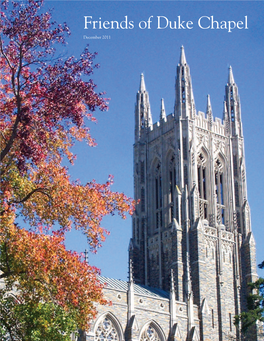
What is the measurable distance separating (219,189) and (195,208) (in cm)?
519

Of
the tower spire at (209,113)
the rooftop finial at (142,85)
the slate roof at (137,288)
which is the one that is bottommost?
the slate roof at (137,288)

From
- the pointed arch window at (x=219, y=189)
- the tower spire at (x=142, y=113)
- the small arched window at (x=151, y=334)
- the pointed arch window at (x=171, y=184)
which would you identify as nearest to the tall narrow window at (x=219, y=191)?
the pointed arch window at (x=219, y=189)

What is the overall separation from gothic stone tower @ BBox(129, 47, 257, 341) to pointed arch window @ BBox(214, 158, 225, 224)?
0.26 feet

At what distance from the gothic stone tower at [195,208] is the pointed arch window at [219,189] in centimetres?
8

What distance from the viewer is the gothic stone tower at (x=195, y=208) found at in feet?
154

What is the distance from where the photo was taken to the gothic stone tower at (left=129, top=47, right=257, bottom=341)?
46844mm

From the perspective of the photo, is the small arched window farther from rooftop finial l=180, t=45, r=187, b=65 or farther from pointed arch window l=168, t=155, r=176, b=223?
rooftop finial l=180, t=45, r=187, b=65

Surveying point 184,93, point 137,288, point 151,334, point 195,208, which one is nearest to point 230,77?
point 184,93

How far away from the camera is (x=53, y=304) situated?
1831 centimetres

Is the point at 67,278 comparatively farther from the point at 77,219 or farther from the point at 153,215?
the point at 153,215

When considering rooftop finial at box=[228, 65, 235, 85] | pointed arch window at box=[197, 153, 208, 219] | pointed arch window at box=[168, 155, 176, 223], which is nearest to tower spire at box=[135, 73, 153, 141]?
pointed arch window at box=[168, 155, 176, 223]

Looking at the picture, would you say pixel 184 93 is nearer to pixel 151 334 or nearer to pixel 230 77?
pixel 230 77

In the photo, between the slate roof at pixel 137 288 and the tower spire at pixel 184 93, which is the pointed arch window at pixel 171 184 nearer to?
the tower spire at pixel 184 93

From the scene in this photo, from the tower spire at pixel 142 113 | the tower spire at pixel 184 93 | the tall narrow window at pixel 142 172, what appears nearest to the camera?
the tower spire at pixel 184 93
